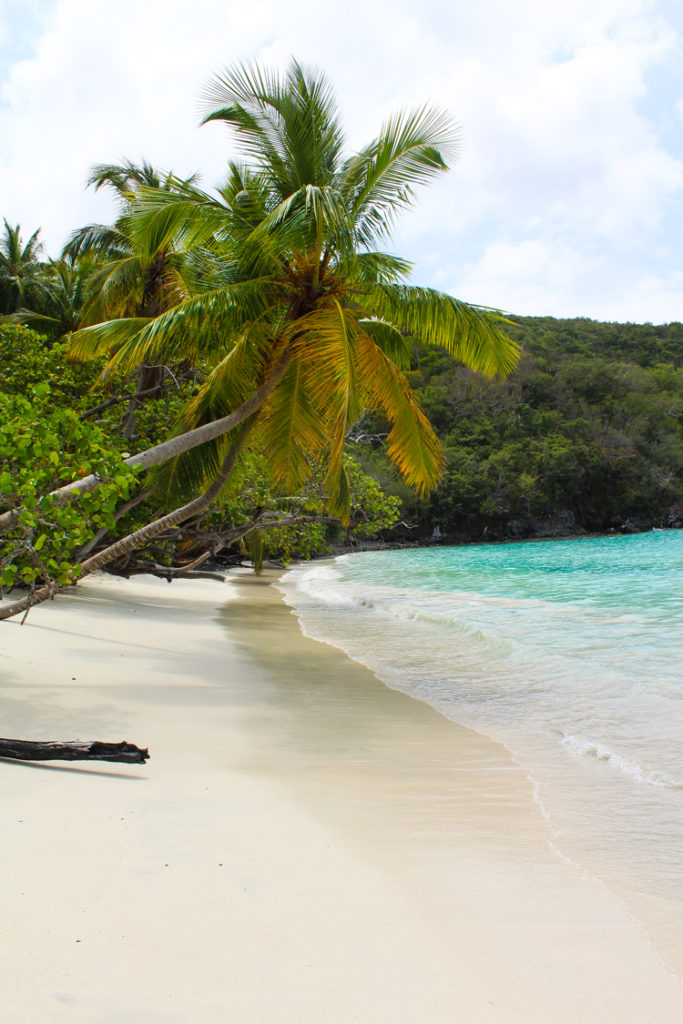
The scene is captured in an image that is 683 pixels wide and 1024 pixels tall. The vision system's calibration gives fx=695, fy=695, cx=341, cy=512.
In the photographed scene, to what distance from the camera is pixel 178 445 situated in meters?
6.45

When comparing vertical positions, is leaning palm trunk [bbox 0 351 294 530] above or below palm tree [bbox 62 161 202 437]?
below

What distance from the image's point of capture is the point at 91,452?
16.0 ft

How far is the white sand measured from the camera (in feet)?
6.56

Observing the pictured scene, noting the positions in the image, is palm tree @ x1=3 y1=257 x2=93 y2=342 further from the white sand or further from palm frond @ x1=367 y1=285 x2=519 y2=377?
the white sand

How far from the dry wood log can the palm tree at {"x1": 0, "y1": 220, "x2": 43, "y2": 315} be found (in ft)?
76.3

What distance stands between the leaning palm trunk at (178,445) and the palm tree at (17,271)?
19.8 meters

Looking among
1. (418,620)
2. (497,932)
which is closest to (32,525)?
(497,932)

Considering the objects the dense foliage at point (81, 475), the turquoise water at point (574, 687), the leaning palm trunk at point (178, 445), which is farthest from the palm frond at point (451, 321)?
the turquoise water at point (574, 687)

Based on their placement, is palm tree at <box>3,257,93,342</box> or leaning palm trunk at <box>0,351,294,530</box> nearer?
leaning palm trunk at <box>0,351,294,530</box>

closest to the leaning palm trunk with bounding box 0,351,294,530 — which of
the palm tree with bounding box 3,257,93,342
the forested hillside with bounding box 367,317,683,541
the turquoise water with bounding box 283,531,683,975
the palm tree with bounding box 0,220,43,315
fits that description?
the turquoise water with bounding box 283,531,683,975

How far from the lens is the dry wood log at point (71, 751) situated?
11.9 ft

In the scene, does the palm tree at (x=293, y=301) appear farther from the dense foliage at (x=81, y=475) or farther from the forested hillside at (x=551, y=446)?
the forested hillside at (x=551, y=446)

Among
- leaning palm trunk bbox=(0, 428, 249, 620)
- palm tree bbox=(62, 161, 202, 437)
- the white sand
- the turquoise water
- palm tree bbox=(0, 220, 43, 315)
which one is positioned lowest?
the turquoise water

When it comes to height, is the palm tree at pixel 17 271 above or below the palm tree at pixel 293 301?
above
